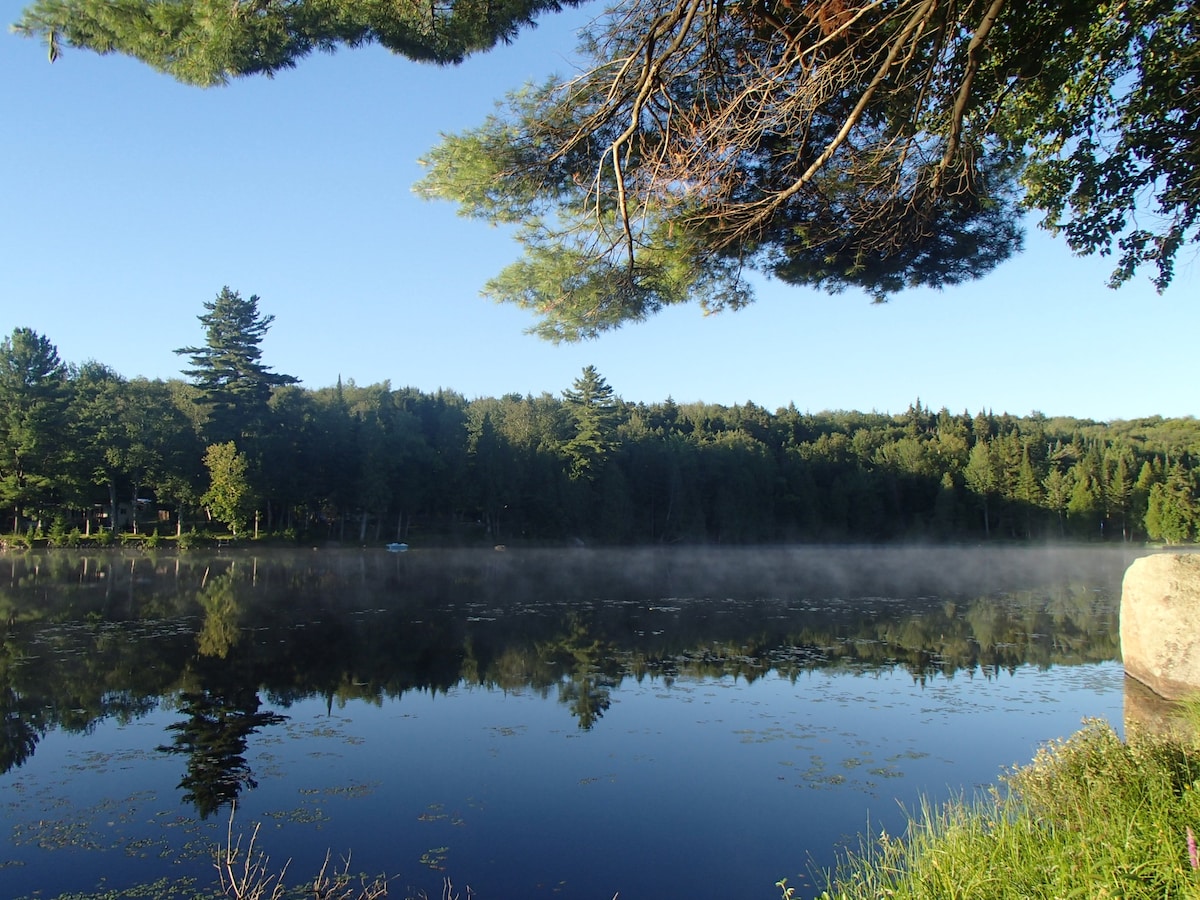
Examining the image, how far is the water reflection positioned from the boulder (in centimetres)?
316

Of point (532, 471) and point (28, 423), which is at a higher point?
point (28, 423)

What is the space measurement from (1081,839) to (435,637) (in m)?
13.3

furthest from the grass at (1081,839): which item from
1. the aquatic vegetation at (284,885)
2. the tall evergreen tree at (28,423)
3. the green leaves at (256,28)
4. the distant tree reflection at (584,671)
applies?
the tall evergreen tree at (28,423)

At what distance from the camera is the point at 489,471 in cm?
5422

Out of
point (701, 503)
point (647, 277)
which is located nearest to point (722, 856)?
point (647, 277)

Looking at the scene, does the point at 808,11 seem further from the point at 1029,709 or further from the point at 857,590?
the point at 857,590

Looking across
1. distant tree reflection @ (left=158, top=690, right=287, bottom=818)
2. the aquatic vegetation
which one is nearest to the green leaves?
the aquatic vegetation

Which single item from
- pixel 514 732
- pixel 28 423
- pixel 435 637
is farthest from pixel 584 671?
pixel 28 423

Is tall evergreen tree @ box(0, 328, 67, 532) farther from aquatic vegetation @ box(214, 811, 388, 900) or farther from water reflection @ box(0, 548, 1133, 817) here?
aquatic vegetation @ box(214, 811, 388, 900)

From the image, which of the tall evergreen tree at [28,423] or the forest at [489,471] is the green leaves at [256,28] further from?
the tall evergreen tree at [28,423]

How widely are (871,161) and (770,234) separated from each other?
1014mm

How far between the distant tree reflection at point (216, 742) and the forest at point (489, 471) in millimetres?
34590

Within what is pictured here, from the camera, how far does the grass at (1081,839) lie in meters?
3.17

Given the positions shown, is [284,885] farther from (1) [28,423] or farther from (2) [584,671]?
(1) [28,423]
